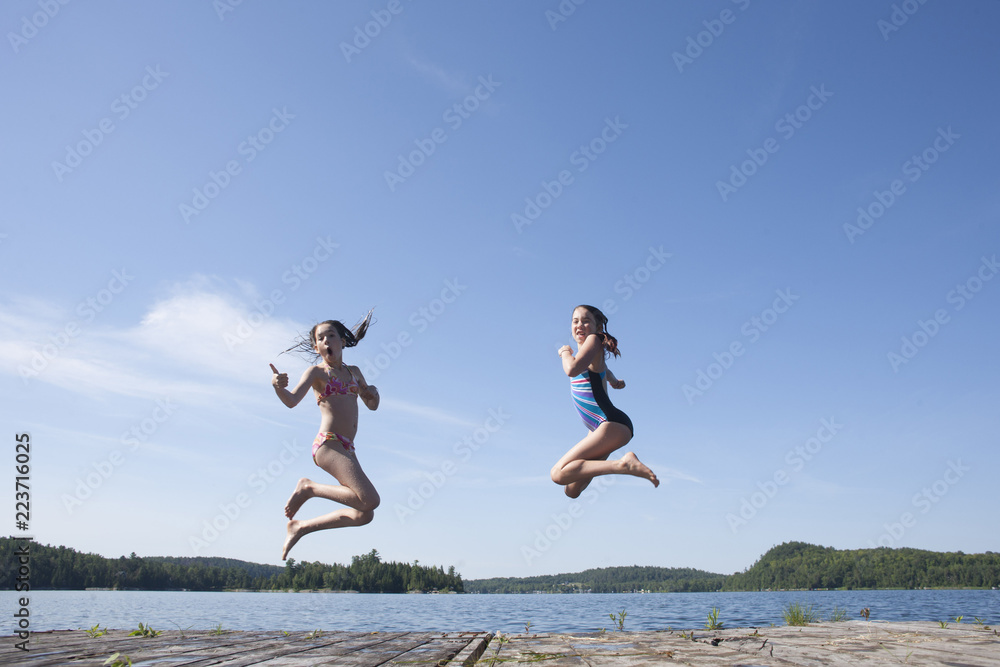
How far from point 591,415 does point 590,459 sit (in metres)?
0.51

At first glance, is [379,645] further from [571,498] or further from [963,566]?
[963,566]

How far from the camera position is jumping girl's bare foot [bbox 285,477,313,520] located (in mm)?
7289

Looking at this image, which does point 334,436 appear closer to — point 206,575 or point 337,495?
point 337,495

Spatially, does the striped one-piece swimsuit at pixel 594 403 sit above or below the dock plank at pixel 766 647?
above

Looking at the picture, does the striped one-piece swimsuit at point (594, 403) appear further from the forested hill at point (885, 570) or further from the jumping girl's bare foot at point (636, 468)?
the forested hill at point (885, 570)

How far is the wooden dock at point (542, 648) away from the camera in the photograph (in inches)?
218

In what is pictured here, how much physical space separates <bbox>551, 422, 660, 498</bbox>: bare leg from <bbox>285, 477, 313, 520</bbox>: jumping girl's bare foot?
2746 millimetres

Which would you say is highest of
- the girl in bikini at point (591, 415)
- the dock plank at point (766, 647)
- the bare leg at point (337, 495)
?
the girl in bikini at point (591, 415)

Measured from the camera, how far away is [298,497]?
7293 millimetres

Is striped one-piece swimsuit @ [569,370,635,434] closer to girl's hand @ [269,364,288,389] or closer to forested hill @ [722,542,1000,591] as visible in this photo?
girl's hand @ [269,364,288,389]

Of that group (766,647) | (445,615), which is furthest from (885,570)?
(766,647)

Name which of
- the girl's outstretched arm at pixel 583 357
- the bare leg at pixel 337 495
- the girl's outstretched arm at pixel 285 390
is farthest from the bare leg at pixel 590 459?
the girl's outstretched arm at pixel 285 390

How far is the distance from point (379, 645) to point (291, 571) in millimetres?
147460

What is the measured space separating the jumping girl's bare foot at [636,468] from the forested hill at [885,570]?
503ft
